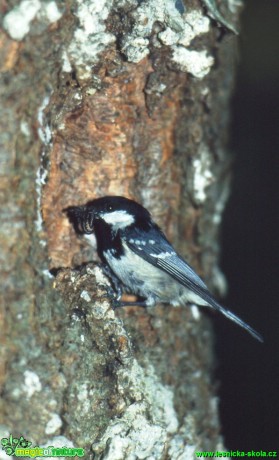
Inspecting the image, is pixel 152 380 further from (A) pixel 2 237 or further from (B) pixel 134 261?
(A) pixel 2 237

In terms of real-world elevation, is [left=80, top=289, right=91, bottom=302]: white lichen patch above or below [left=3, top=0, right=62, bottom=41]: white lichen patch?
below

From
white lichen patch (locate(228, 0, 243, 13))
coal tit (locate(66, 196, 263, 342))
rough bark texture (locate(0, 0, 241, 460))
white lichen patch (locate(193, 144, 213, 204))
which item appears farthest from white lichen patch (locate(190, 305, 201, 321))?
white lichen patch (locate(228, 0, 243, 13))

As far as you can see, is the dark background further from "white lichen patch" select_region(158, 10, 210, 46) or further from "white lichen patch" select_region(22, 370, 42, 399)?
"white lichen patch" select_region(158, 10, 210, 46)

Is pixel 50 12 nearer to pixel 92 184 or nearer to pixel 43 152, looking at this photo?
pixel 43 152

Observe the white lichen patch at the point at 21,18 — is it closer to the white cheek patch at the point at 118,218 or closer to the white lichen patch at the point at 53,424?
the white cheek patch at the point at 118,218

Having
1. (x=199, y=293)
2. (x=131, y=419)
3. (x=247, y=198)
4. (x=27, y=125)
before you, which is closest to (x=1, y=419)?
(x=131, y=419)
